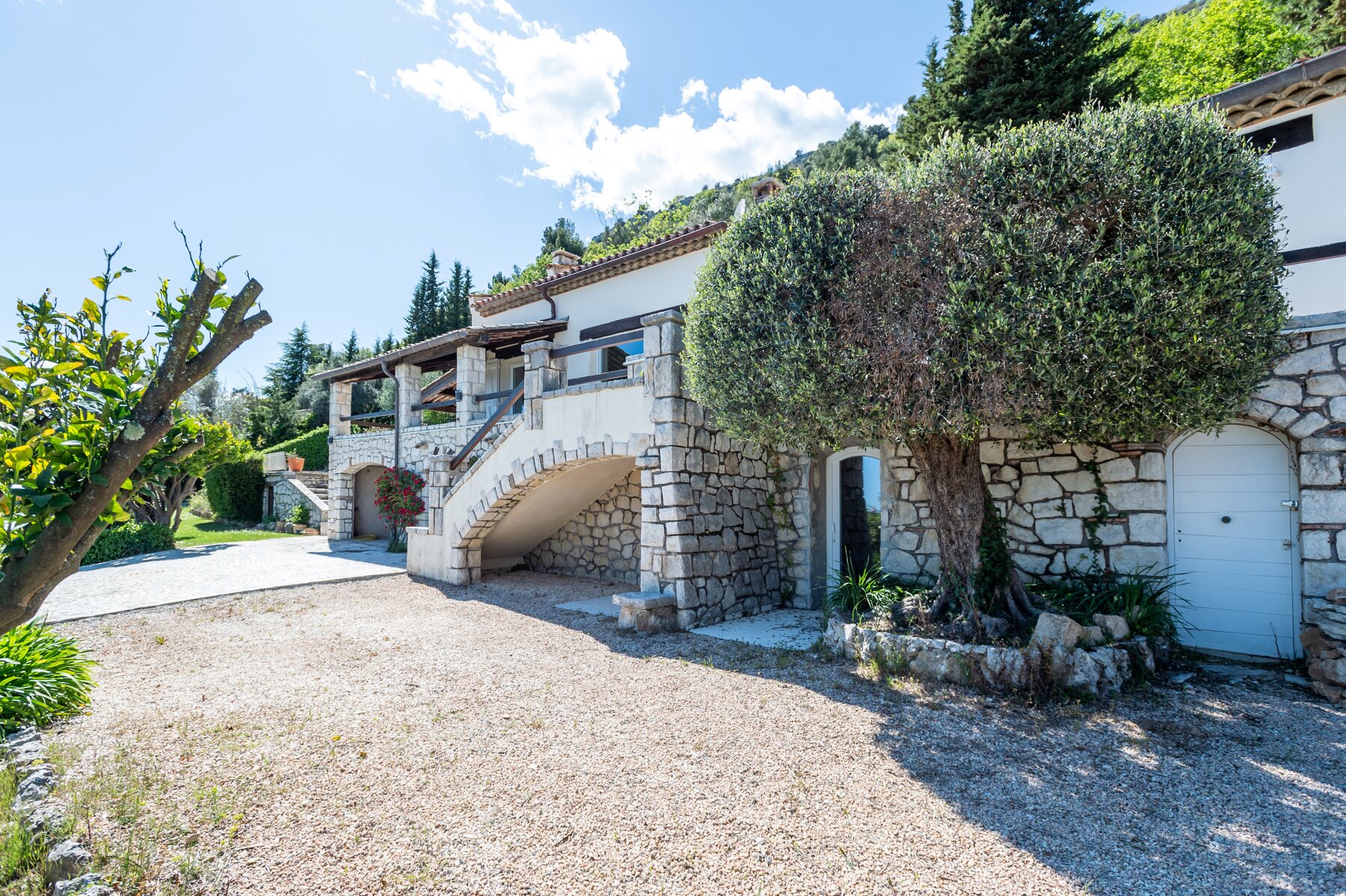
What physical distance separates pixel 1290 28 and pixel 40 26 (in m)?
24.9

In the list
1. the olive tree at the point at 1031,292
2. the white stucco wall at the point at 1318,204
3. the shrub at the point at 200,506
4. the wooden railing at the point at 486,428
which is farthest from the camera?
the shrub at the point at 200,506

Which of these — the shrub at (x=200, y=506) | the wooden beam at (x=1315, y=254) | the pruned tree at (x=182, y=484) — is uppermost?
the wooden beam at (x=1315, y=254)

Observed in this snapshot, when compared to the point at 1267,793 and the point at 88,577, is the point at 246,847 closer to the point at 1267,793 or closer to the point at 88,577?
the point at 1267,793

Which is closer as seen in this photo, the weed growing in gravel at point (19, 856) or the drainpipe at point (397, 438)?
the weed growing in gravel at point (19, 856)

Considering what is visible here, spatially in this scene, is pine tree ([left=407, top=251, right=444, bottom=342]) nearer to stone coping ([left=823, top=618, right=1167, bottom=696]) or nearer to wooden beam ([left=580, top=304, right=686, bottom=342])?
wooden beam ([left=580, top=304, right=686, bottom=342])

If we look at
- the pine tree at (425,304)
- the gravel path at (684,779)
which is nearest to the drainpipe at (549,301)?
the gravel path at (684,779)

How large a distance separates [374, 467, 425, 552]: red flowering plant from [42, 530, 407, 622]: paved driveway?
0.47 meters

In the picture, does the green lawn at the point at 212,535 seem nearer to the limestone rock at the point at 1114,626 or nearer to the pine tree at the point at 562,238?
the limestone rock at the point at 1114,626

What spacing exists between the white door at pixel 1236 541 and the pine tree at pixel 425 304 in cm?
3183

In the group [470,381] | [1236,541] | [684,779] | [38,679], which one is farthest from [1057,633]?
[470,381]

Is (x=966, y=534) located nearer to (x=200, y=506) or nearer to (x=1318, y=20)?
(x=1318, y=20)

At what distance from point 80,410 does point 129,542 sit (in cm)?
1388

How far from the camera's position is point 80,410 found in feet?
8.64

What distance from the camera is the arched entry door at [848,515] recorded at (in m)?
8.87
